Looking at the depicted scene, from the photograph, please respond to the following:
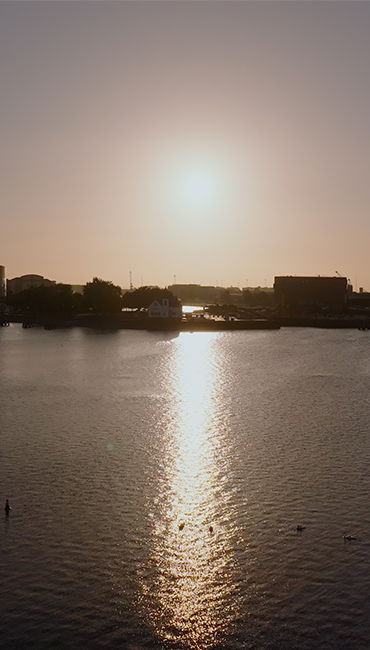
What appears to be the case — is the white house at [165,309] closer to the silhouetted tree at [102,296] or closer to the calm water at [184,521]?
the silhouetted tree at [102,296]

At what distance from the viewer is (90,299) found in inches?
7185

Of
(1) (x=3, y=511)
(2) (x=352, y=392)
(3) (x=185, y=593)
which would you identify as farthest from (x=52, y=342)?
(3) (x=185, y=593)

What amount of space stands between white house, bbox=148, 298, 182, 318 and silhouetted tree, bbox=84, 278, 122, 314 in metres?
11.4

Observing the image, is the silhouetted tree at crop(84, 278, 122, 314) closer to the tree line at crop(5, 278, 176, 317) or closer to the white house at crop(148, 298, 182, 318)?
the tree line at crop(5, 278, 176, 317)

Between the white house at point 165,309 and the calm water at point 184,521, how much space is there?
111 meters

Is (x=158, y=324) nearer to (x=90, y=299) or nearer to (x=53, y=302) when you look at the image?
(x=90, y=299)

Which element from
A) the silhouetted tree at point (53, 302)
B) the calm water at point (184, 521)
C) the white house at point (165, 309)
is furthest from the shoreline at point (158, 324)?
the calm water at point (184, 521)

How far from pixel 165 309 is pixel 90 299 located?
2238cm

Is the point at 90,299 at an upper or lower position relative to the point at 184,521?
upper

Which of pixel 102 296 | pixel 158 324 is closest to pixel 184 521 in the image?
pixel 158 324

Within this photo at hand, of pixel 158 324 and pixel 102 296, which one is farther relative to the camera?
pixel 102 296

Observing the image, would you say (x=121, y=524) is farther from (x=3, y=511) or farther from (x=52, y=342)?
(x=52, y=342)

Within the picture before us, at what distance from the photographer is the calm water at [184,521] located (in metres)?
21.1

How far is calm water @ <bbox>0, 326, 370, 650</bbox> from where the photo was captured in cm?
2106
